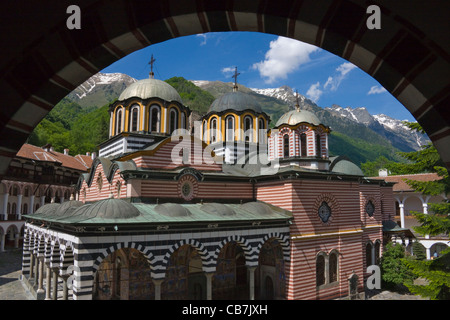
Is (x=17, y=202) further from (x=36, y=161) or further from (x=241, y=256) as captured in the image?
(x=241, y=256)

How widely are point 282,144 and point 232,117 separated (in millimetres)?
4887

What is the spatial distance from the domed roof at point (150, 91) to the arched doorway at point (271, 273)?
9.82 metres

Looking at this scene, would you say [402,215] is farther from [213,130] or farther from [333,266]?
[213,130]

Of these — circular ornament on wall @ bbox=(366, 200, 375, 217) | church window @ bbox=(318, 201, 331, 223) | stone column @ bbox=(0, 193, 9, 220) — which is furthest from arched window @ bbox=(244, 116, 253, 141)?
stone column @ bbox=(0, 193, 9, 220)

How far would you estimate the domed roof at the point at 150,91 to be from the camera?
1817 cm

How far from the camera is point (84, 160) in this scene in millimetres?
41594

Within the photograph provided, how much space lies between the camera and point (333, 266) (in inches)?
673

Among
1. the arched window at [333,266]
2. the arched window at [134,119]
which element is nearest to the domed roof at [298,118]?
the arched window at [333,266]

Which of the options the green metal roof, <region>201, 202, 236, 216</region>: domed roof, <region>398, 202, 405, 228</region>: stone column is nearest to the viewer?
the green metal roof

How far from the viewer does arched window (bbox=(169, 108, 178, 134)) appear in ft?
60.6

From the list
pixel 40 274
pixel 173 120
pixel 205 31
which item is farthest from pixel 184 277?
pixel 205 31

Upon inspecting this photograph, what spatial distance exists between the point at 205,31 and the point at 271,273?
51.8ft

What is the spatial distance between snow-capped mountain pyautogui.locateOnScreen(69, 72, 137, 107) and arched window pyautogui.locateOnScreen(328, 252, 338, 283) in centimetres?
14322

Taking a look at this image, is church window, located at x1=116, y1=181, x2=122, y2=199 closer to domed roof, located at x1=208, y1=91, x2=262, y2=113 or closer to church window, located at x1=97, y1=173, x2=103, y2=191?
church window, located at x1=97, y1=173, x2=103, y2=191
